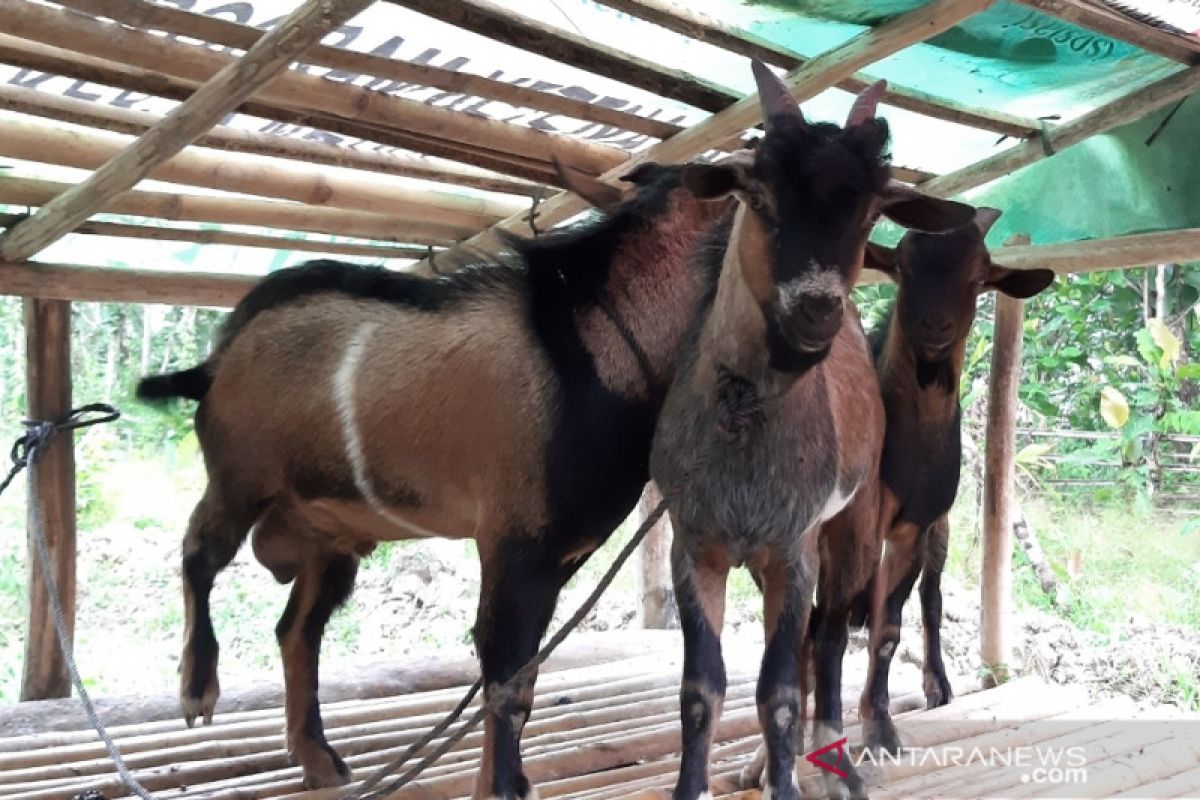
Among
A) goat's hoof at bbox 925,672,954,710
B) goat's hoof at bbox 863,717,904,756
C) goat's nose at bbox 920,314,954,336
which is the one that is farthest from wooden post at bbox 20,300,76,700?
goat's hoof at bbox 925,672,954,710

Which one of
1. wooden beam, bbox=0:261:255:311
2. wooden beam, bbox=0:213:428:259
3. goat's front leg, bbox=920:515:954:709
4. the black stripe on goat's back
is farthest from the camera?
goat's front leg, bbox=920:515:954:709

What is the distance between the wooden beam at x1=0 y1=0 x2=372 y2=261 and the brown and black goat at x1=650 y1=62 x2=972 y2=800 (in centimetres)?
111

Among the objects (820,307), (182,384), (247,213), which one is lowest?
(182,384)

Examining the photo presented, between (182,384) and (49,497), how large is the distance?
1193 mm

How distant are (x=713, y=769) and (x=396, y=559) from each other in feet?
21.9

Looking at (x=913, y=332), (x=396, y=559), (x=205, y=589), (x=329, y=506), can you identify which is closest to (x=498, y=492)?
(x=329, y=506)

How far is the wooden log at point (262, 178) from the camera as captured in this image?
12.8 feet

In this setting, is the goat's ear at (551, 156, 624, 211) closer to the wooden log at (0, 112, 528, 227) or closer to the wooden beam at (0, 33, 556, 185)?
the wooden beam at (0, 33, 556, 185)

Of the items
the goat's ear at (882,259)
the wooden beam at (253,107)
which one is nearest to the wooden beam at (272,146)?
the wooden beam at (253,107)

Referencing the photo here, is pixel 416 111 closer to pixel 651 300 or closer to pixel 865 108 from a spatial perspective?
pixel 651 300

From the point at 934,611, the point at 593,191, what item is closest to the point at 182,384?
the point at 593,191

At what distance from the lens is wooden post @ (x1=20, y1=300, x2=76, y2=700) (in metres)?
4.79

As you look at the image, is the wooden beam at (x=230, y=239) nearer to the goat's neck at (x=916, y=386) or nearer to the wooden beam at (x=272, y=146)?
the wooden beam at (x=272, y=146)

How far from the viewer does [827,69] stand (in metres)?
3.89
